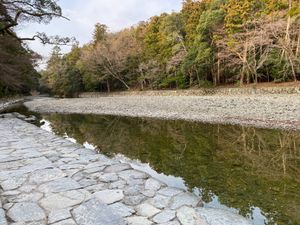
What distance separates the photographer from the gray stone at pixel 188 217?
2761 millimetres

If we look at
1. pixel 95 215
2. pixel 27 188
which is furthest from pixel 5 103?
pixel 95 215

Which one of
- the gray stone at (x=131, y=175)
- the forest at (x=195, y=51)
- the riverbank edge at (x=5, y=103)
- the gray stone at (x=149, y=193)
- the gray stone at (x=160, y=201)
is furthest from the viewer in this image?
the riverbank edge at (x=5, y=103)

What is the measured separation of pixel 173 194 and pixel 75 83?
1833 inches

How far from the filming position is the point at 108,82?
43.8 m

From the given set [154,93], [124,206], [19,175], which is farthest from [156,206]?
[154,93]

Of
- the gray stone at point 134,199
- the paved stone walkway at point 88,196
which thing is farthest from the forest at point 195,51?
the gray stone at point 134,199

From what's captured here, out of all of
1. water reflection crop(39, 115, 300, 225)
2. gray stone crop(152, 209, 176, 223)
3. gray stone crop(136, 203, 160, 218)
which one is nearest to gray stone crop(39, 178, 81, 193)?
gray stone crop(136, 203, 160, 218)

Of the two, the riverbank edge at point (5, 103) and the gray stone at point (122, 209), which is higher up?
the gray stone at point (122, 209)

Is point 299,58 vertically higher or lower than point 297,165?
higher

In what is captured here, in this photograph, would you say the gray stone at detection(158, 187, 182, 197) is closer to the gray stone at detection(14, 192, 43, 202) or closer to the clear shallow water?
the clear shallow water

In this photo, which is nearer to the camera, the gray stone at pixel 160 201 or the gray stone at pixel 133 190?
the gray stone at pixel 160 201

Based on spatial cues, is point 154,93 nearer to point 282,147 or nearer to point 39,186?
point 282,147

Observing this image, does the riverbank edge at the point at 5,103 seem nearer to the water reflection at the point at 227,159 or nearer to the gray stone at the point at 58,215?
the water reflection at the point at 227,159

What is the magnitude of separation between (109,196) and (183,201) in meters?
0.92
